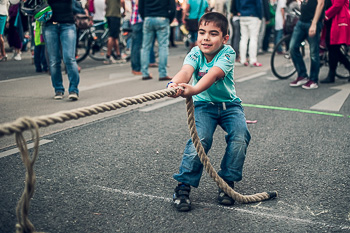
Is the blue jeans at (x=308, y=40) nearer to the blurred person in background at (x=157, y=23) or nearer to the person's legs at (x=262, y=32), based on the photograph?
the blurred person in background at (x=157, y=23)

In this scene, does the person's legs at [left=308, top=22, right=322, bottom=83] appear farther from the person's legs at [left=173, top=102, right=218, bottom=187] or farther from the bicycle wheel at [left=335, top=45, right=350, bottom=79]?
the person's legs at [left=173, top=102, right=218, bottom=187]

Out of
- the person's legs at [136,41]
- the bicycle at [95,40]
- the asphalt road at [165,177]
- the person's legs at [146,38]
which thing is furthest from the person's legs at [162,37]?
the bicycle at [95,40]

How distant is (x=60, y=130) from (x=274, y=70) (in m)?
5.01

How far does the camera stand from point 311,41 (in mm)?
7535

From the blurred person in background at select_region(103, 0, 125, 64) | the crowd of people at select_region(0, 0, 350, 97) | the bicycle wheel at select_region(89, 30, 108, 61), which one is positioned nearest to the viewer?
the crowd of people at select_region(0, 0, 350, 97)

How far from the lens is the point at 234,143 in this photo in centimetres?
306

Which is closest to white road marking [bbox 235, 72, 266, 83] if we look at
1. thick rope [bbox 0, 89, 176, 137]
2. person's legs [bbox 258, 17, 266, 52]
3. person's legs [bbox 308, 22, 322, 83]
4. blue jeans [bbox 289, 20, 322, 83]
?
blue jeans [bbox 289, 20, 322, 83]

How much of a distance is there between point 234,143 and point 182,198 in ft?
1.65

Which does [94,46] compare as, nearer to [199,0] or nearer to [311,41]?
[199,0]

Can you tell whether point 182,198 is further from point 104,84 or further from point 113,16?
point 113,16

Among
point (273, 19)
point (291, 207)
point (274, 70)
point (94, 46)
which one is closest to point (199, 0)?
point (274, 70)

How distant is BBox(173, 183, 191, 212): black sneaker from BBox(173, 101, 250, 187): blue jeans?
46mm

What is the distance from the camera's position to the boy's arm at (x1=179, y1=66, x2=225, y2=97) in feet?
8.82

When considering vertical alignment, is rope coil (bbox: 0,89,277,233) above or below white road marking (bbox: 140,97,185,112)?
above
